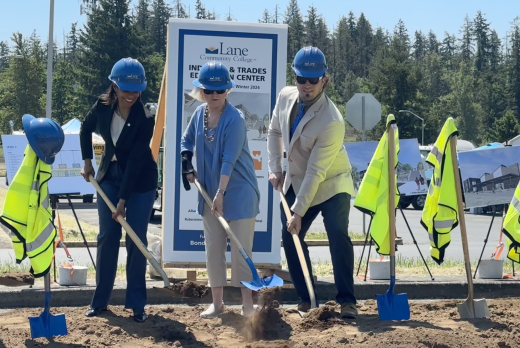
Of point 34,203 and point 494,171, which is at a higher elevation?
point 494,171

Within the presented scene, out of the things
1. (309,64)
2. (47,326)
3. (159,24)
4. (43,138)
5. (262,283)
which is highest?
(159,24)

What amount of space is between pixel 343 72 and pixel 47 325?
423 feet

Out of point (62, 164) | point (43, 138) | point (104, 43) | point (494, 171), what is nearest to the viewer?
point (43, 138)

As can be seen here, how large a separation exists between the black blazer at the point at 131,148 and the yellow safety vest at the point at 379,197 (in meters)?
1.68

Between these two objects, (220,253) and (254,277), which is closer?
(254,277)

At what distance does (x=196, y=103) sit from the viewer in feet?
26.2

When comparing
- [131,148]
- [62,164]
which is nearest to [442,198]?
[131,148]

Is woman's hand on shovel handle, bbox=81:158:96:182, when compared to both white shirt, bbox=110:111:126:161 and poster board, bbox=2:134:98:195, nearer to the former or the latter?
white shirt, bbox=110:111:126:161

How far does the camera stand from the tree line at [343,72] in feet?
211

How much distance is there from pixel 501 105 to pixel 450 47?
5771 cm

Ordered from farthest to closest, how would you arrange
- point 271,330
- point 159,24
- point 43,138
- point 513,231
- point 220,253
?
point 159,24
point 513,231
point 220,253
point 271,330
point 43,138

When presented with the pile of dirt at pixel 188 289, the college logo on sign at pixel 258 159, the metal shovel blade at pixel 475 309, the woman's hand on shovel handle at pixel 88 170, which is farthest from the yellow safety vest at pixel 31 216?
the metal shovel blade at pixel 475 309

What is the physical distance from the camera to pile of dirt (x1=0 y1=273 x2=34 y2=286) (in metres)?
7.42

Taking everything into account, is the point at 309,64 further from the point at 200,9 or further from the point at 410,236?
the point at 200,9
